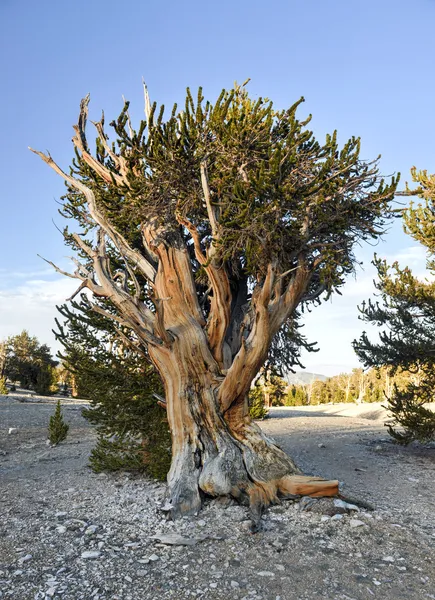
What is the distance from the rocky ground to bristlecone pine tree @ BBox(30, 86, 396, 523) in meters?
0.56

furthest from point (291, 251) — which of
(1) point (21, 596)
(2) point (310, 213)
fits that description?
(1) point (21, 596)

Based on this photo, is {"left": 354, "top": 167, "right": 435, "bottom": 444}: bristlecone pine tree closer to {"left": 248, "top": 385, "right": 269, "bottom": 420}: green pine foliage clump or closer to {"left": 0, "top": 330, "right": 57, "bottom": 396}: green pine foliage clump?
{"left": 248, "top": 385, "right": 269, "bottom": 420}: green pine foliage clump

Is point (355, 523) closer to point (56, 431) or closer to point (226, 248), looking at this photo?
point (226, 248)

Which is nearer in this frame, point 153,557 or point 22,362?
point 153,557

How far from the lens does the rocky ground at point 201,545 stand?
399 cm

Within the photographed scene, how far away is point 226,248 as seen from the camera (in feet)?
23.8

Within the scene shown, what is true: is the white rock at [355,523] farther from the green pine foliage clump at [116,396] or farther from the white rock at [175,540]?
the green pine foliage clump at [116,396]

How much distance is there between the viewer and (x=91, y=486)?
24.5 feet

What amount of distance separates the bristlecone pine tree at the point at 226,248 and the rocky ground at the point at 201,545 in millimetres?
558

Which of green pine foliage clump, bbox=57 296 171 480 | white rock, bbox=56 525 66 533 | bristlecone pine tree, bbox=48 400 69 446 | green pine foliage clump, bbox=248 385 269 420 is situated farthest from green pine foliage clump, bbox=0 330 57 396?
white rock, bbox=56 525 66 533

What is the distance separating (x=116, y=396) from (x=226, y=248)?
3295 millimetres

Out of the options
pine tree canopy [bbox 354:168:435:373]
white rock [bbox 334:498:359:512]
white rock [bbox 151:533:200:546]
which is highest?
pine tree canopy [bbox 354:168:435:373]

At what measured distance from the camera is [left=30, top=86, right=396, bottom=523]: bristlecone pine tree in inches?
253

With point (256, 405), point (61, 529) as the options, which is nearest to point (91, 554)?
point (61, 529)
